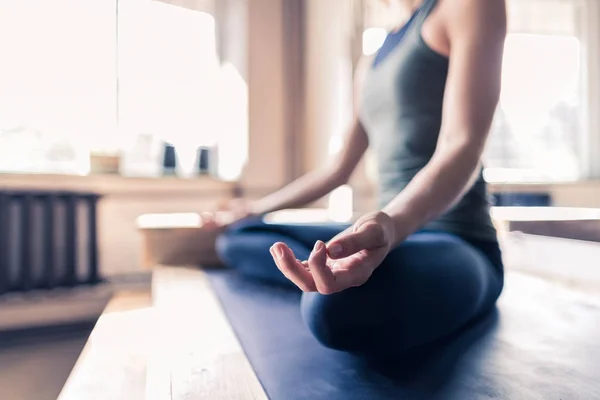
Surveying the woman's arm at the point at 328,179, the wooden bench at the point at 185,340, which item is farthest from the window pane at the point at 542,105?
the woman's arm at the point at 328,179

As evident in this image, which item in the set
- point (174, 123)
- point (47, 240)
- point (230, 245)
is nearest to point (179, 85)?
point (174, 123)

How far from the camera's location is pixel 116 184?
2.23 metres

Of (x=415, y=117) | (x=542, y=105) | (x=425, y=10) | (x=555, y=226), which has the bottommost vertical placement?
(x=555, y=226)

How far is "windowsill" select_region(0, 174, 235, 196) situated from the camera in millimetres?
2016

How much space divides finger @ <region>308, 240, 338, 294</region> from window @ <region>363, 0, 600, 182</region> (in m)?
2.47

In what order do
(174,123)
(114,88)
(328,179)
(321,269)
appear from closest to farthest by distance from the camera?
(321,269) < (328,179) < (114,88) < (174,123)

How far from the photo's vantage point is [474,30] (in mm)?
675

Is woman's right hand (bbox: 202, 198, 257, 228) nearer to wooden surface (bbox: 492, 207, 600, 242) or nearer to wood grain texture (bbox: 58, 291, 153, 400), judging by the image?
wood grain texture (bbox: 58, 291, 153, 400)

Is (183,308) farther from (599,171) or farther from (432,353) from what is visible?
(599,171)

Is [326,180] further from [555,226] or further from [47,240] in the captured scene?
[47,240]

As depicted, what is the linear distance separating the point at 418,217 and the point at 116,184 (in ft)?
6.56

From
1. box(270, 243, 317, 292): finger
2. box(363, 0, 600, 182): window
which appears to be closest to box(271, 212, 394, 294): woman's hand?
box(270, 243, 317, 292): finger

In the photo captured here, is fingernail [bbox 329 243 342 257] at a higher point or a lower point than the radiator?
higher

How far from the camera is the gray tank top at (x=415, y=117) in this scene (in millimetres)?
796
